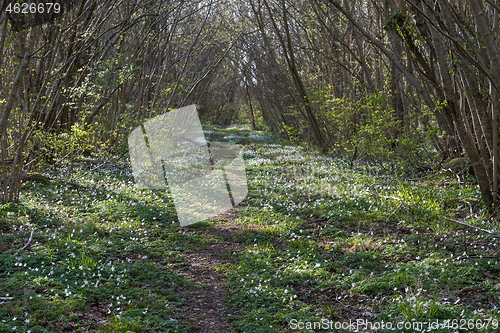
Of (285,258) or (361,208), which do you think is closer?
(285,258)

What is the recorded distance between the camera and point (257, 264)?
495 cm

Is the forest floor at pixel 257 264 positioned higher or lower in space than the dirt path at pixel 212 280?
higher

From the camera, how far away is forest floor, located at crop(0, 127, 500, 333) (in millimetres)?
3354

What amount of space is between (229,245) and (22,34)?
20.3ft

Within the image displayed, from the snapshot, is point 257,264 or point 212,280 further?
point 257,264

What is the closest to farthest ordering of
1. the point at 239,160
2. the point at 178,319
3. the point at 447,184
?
the point at 178,319 → the point at 447,184 → the point at 239,160

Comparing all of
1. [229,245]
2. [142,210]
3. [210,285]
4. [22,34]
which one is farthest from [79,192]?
[210,285]

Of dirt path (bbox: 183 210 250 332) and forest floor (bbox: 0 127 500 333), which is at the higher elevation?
forest floor (bbox: 0 127 500 333)

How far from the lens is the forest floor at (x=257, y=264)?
3.35 metres

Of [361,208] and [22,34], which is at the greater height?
[22,34]

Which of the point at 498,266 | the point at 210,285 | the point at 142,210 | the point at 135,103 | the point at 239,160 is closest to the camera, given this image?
the point at 498,266

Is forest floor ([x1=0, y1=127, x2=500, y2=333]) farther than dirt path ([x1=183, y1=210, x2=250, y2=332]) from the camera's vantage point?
No

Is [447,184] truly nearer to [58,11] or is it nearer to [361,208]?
[361,208]

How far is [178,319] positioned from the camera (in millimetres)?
3621
